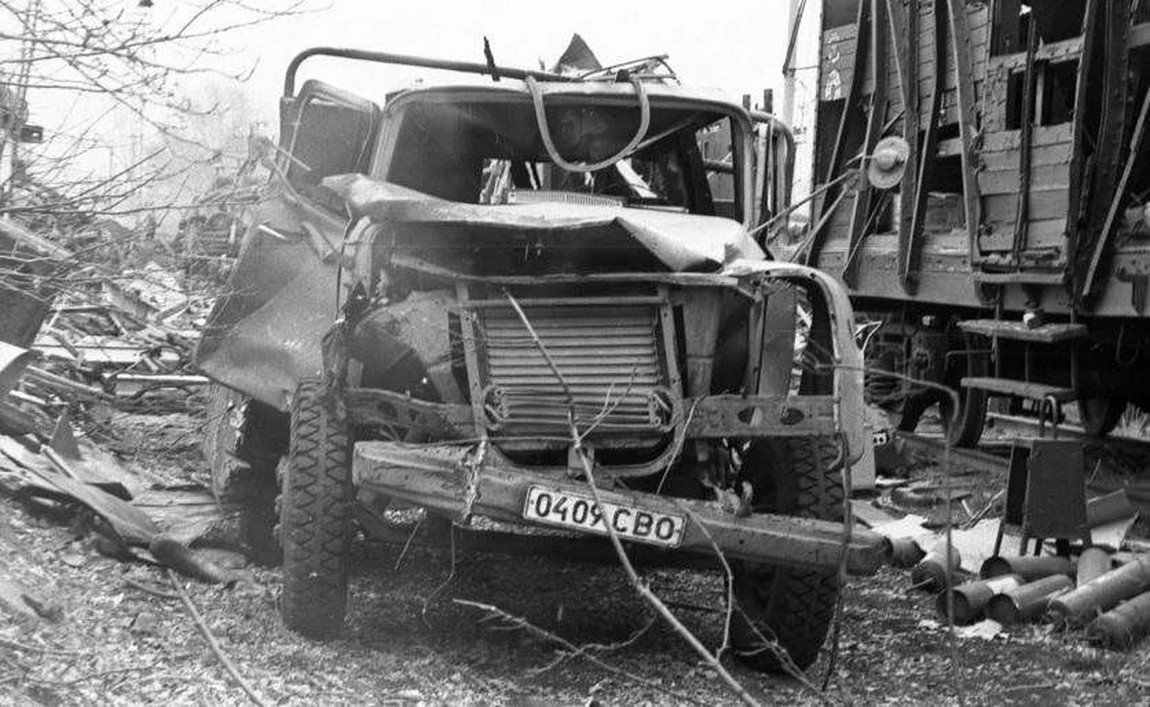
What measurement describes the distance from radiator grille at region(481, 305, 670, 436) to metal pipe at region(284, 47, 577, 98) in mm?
1681

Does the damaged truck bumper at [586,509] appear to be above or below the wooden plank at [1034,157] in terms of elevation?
below

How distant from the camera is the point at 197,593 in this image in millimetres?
5910

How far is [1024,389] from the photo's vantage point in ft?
30.6

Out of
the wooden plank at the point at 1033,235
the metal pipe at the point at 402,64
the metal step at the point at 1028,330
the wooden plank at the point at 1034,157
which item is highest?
the metal pipe at the point at 402,64

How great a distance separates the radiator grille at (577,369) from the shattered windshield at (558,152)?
1096mm

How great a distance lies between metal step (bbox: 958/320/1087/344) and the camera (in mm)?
8820

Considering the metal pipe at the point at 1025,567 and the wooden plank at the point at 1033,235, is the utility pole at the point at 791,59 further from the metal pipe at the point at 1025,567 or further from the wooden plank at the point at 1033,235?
the metal pipe at the point at 1025,567

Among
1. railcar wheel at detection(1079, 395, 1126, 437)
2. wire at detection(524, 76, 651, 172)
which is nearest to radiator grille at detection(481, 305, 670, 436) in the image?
wire at detection(524, 76, 651, 172)

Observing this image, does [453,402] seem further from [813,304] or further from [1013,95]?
[1013,95]

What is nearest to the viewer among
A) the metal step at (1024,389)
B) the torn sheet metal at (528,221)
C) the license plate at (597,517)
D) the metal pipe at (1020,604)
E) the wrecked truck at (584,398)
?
the license plate at (597,517)

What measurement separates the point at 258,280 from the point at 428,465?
86.1 inches

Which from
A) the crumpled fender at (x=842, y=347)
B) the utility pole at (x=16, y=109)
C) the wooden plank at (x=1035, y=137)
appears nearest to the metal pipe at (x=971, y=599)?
the crumpled fender at (x=842, y=347)

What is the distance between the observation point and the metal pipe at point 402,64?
6.49 m

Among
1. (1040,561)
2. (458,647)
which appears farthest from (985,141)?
(458,647)
